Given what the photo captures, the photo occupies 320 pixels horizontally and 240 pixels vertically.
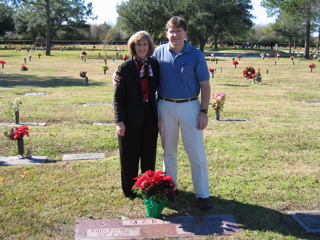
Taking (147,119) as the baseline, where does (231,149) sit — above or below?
below

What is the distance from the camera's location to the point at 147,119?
407 centimetres

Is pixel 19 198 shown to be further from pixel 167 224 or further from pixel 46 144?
pixel 46 144

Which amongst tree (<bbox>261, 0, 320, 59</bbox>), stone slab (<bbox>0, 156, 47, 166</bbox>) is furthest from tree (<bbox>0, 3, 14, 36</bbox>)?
stone slab (<bbox>0, 156, 47, 166</bbox>)

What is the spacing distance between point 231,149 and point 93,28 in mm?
94383

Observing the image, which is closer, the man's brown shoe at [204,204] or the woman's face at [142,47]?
the woman's face at [142,47]

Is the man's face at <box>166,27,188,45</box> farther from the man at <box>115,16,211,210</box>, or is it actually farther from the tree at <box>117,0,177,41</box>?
the tree at <box>117,0,177,41</box>

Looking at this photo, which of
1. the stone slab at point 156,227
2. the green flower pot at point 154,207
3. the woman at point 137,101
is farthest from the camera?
the woman at point 137,101

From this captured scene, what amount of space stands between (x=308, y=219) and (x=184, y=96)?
5.68ft

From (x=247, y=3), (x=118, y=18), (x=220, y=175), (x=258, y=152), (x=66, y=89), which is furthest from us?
(x=118, y=18)

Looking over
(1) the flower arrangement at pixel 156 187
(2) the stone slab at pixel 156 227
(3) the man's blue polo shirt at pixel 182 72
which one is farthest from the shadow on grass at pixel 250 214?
(3) the man's blue polo shirt at pixel 182 72

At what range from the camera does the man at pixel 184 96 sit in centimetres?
381

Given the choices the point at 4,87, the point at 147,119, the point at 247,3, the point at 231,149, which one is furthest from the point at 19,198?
the point at 247,3

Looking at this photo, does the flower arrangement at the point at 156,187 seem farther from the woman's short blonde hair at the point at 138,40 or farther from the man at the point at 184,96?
the woman's short blonde hair at the point at 138,40

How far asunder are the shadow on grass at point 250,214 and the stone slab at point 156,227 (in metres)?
0.13
